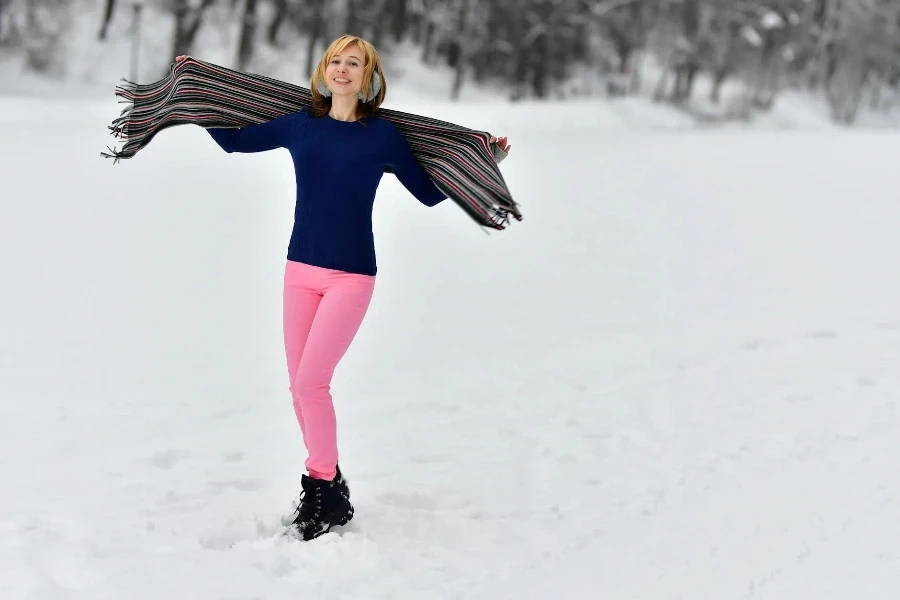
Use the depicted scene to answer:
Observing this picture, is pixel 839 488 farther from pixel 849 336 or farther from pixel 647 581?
pixel 849 336

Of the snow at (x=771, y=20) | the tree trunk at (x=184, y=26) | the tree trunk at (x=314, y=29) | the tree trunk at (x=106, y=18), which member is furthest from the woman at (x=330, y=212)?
the snow at (x=771, y=20)

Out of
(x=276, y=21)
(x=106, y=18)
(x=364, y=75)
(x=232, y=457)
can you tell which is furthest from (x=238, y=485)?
(x=276, y=21)

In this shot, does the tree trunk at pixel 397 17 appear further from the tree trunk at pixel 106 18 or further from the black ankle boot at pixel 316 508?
the black ankle boot at pixel 316 508

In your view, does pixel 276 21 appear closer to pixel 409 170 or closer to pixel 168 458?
pixel 168 458

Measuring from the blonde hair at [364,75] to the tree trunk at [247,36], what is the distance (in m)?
25.1

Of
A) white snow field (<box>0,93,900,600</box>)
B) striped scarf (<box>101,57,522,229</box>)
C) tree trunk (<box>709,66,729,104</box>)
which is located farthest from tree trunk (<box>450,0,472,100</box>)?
striped scarf (<box>101,57,522,229</box>)

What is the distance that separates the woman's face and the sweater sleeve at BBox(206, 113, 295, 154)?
295 millimetres

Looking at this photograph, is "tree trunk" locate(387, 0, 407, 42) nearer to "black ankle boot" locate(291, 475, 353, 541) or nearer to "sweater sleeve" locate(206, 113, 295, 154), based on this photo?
"sweater sleeve" locate(206, 113, 295, 154)

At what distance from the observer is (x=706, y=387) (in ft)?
24.2

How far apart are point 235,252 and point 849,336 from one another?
5853mm

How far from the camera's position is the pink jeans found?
4055 mm

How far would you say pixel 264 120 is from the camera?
4.38 m

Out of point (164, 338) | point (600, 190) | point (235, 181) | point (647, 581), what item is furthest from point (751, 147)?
point (647, 581)

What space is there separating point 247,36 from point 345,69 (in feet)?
86.3
